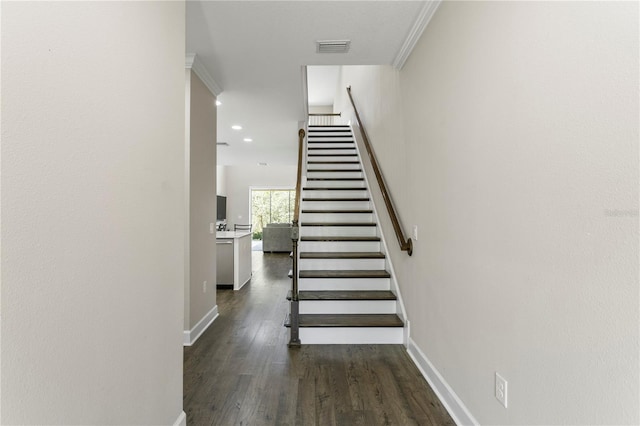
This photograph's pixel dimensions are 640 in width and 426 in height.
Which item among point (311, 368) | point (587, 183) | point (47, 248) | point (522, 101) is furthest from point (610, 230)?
point (311, 368)

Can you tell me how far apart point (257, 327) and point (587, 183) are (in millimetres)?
3010

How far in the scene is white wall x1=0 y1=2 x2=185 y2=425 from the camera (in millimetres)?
749

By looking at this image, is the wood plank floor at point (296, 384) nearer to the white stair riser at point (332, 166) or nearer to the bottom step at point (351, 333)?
the bottom step at point (351, 333)

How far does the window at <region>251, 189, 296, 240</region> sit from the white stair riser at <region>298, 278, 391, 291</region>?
954 cm

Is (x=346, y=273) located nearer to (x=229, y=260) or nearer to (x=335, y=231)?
(x=335, y=231)

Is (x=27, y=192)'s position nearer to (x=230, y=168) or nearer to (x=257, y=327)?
(x=257, y=327)

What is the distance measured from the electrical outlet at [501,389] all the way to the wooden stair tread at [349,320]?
137cm

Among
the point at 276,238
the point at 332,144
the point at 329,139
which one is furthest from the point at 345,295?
the point at 276,238

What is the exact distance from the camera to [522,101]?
125 cm

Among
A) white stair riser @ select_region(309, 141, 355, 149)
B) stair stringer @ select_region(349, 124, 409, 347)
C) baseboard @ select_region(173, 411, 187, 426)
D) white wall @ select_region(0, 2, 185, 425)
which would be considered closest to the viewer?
white wall @ select_region(0, 2, 185, 425)

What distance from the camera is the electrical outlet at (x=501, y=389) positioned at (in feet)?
4.58

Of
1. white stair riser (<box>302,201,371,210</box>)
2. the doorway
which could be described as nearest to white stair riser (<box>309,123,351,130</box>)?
white stair riser (<box>302,201,371,210</box>)

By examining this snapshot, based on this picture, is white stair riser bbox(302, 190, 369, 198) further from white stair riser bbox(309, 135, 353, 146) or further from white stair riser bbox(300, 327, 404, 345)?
white stair riser bbox(300, 327, 404, 345)

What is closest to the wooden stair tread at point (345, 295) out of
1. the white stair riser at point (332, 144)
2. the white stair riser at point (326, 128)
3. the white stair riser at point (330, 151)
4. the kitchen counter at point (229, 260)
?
the kitchen counter at point (229, 260)
